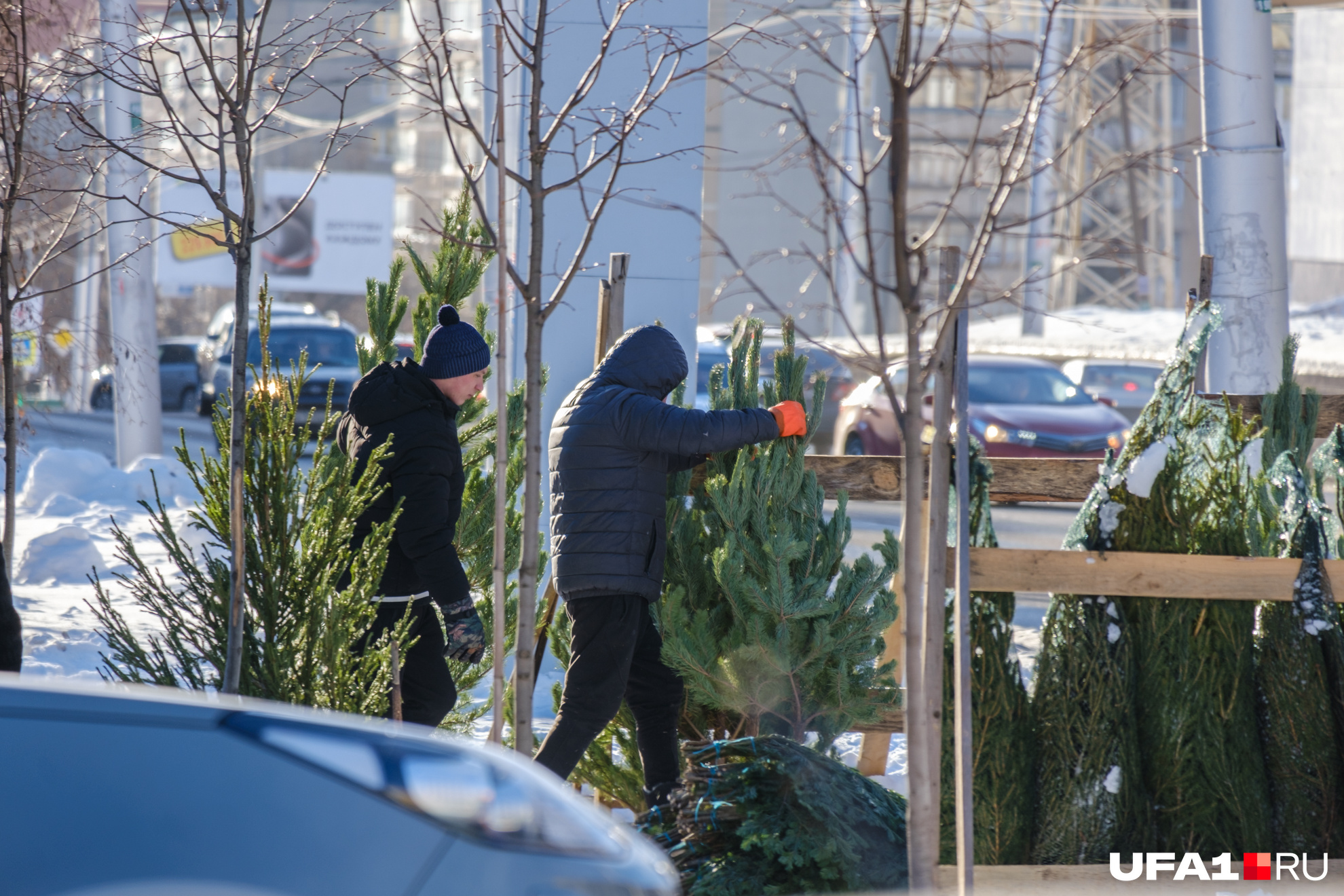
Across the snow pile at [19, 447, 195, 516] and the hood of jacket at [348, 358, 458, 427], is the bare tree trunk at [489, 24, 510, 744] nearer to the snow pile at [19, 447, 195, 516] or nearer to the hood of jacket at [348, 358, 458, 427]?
the hood of jacket at [348, 358, 458, 427]

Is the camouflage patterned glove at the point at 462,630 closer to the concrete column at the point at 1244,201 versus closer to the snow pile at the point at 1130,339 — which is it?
the concrete column at the point at 1244,201

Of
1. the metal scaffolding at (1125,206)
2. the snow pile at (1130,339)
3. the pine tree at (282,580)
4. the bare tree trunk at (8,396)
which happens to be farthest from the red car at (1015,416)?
the metal scaffolding at (1125,206)

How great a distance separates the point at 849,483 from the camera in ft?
13.1

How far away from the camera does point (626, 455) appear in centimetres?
351

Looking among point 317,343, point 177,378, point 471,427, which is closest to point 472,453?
point 471,427

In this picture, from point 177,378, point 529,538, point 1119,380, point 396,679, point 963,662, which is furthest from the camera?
point 177,378

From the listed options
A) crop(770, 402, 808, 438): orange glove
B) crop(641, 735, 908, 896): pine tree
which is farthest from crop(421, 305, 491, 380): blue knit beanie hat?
crop(641, 735, 908, 896): pine tree

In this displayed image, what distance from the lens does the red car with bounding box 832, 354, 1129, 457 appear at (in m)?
13.9

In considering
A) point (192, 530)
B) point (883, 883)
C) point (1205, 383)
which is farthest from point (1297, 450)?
point (192, 530)

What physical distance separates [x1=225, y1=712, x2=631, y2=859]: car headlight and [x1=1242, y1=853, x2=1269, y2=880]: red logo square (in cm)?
240

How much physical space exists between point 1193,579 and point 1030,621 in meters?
5.15

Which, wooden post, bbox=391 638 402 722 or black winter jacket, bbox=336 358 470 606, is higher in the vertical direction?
black winter jacket, bbox=336 358 470 606

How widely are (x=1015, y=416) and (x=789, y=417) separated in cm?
1123

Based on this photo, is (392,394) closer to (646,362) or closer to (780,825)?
(646,362)
